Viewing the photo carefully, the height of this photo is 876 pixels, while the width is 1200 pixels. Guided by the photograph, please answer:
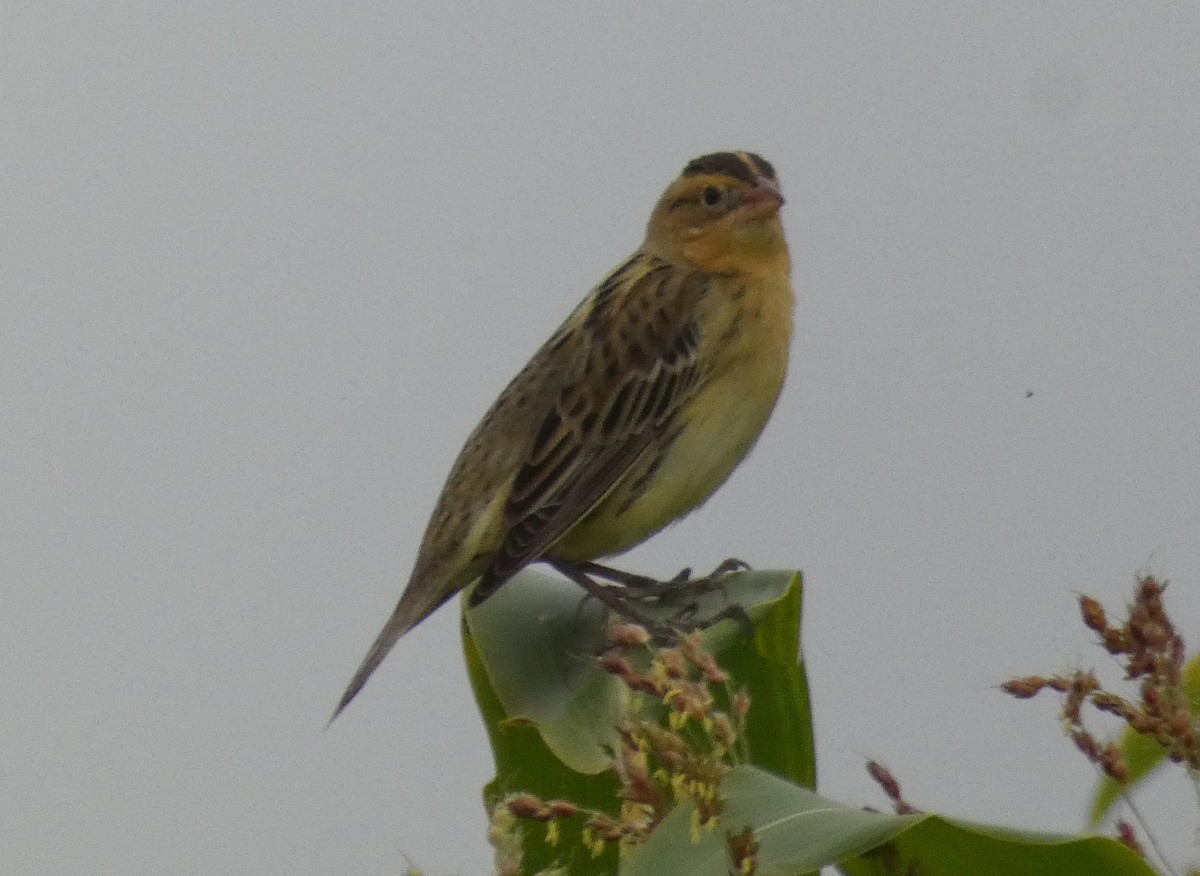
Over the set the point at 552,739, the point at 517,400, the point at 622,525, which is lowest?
the point at 552,739

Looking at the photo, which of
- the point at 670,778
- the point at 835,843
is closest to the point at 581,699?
the point at 670,778

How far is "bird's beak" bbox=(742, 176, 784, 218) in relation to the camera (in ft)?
16.0

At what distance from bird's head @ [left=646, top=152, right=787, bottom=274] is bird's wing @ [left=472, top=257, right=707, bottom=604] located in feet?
0.46

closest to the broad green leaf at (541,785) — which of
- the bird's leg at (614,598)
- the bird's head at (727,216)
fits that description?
the bird's leg at (614,598)

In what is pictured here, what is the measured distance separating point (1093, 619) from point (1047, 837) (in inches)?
11.4

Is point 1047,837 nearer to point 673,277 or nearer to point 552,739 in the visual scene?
point 552,739

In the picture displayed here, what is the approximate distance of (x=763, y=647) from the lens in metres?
3.21

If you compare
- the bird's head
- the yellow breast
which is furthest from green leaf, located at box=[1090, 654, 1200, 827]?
the bird's head

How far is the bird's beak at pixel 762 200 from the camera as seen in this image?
4.88 m

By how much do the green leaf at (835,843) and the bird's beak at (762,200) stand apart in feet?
9.56

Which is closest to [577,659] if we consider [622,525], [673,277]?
[622,525]

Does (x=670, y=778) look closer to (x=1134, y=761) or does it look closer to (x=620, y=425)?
(x=1134, y=761)

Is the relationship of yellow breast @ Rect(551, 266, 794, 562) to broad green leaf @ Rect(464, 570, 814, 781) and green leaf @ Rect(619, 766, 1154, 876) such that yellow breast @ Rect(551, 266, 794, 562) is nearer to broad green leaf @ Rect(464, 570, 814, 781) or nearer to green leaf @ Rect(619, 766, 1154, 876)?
broad green leaf @ Rect(464, 570, 814, 781)

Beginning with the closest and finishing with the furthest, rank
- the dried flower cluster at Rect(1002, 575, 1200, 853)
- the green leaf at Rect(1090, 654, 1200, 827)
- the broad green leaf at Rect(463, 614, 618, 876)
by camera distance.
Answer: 1. the dried flower cluster at Rect(1002, 575, 1200, 853)
2. the green leaf at Rect(1090, 654, 1200, 827)
3. the broad green leaf at Rect(463, 614, 618, 876)
